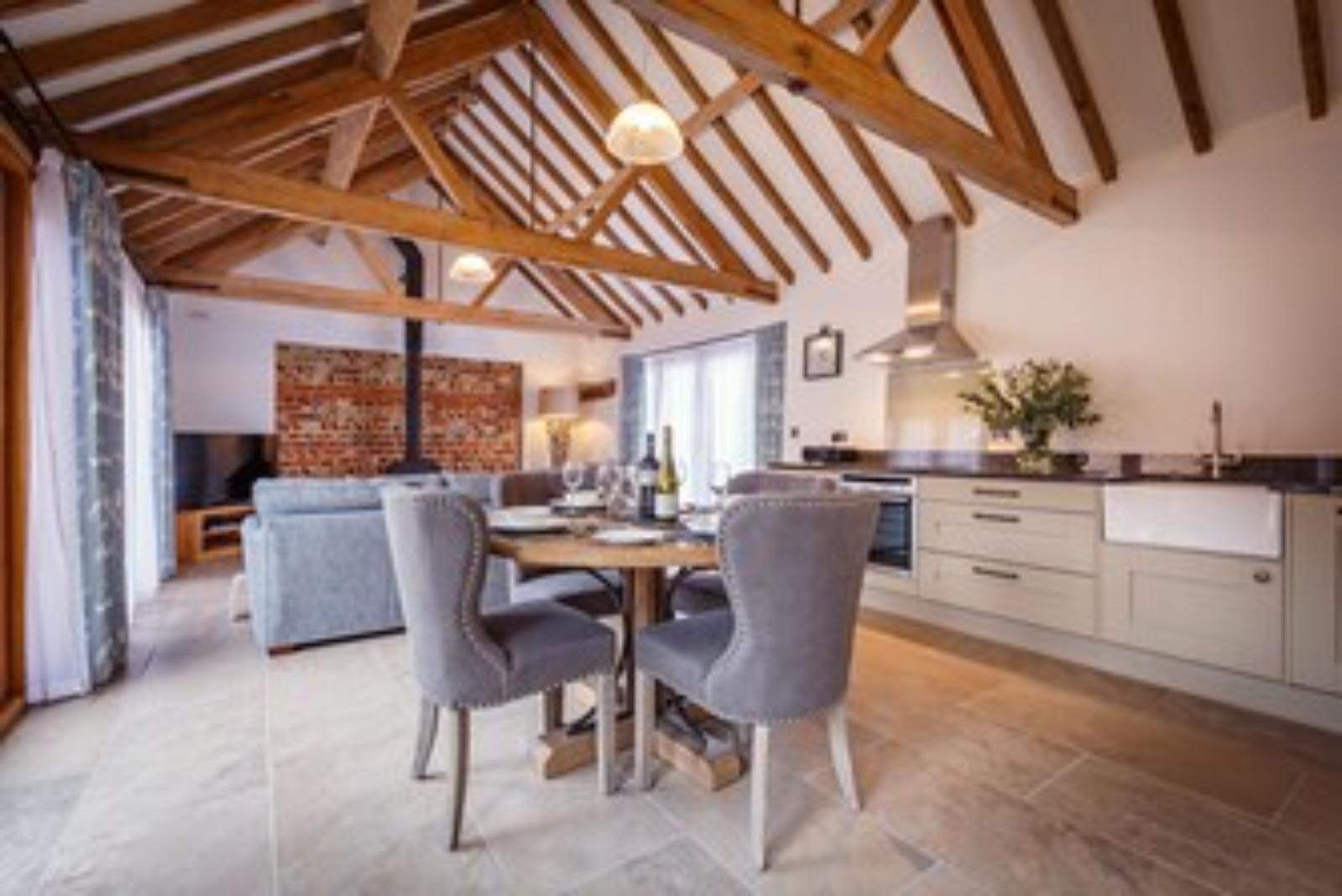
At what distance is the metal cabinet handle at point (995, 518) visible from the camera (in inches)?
122

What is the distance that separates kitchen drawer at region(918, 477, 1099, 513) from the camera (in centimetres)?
287

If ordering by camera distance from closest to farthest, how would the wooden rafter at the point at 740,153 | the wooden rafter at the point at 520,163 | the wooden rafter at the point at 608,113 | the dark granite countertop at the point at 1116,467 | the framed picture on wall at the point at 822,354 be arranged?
the dark granite countertop at the point at 1116,467 → the wooden rafter at the point at 740,153 → the wooden rafter at the point at 608,113 → the framed picture on wall at the point at 822,354 → the wooden rafter at the point at 520,163

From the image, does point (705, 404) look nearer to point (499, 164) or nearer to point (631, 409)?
point (631, 409)

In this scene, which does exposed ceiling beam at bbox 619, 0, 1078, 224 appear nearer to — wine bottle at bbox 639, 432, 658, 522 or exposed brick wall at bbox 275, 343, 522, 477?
wine bottle at bbox 639, 432, 658, 522

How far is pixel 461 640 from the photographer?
1535 millimetres

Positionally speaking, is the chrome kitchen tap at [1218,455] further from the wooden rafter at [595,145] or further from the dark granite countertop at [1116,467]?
the wooden rafter at [595,145]

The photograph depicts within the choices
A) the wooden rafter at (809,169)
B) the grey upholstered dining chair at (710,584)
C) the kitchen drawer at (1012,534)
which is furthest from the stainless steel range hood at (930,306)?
the grey upholstered dining chair at (710,584)

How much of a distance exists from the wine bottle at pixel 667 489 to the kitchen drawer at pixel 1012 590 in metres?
1.95

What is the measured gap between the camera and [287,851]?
Answer: 1.52 meters

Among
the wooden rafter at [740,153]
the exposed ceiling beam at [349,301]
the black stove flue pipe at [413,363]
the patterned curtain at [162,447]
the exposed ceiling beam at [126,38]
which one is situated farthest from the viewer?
the black stove flue pipe at [413,363]

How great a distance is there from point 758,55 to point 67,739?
10.7ft

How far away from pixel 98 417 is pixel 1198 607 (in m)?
4.67

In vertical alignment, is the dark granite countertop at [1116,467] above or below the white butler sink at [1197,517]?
above

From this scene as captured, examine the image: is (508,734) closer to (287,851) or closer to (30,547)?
(287,851)
